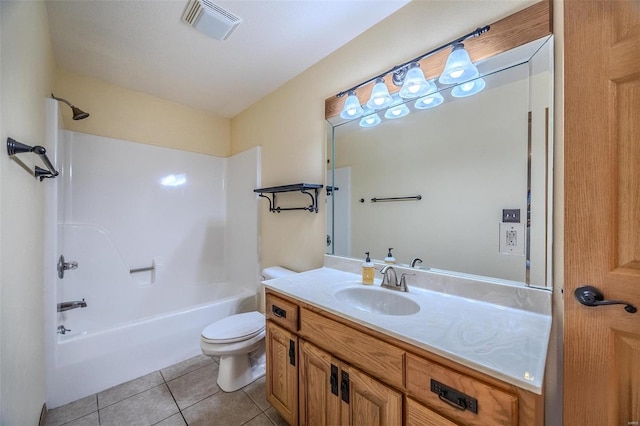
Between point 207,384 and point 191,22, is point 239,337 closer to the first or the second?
point 207,384

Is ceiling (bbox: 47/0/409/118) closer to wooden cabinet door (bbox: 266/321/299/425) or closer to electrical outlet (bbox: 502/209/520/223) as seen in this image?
electrical outlet (bbox: 502/209/520/223)

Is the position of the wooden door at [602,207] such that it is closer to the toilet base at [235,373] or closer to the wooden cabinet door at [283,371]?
the wooden cabinet door at [283,371]

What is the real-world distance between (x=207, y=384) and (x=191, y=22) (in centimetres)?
239

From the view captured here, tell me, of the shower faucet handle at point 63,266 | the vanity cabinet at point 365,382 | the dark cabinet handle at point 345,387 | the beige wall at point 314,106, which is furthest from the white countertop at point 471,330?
the shower faucet handle at point 63,266

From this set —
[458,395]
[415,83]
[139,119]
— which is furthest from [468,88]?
[139,119]

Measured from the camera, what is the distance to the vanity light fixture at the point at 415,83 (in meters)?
1.26

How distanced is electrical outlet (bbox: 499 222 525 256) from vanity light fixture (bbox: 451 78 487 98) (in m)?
0.65

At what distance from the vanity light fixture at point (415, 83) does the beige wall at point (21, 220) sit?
1557 millimetres

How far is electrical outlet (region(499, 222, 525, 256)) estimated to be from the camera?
1.05 m

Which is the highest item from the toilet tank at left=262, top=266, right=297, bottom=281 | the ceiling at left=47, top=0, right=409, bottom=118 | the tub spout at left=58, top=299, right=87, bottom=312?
the ceiling at left=47, top=0, right=409, bottom=118

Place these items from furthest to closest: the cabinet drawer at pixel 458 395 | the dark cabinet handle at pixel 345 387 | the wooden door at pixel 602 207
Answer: the dark cabinet handle at pixel 345 387
the wooden door at pixel 602 207
the cabinet drawer at pixel 458 395

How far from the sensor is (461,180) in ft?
4.11

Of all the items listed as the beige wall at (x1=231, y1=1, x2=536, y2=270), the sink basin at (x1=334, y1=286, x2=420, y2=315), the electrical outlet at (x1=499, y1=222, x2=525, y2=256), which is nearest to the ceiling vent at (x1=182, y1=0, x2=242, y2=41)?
the beige wall at (x1=231, y1=1, x2=536, y2=270)

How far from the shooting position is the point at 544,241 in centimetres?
99
